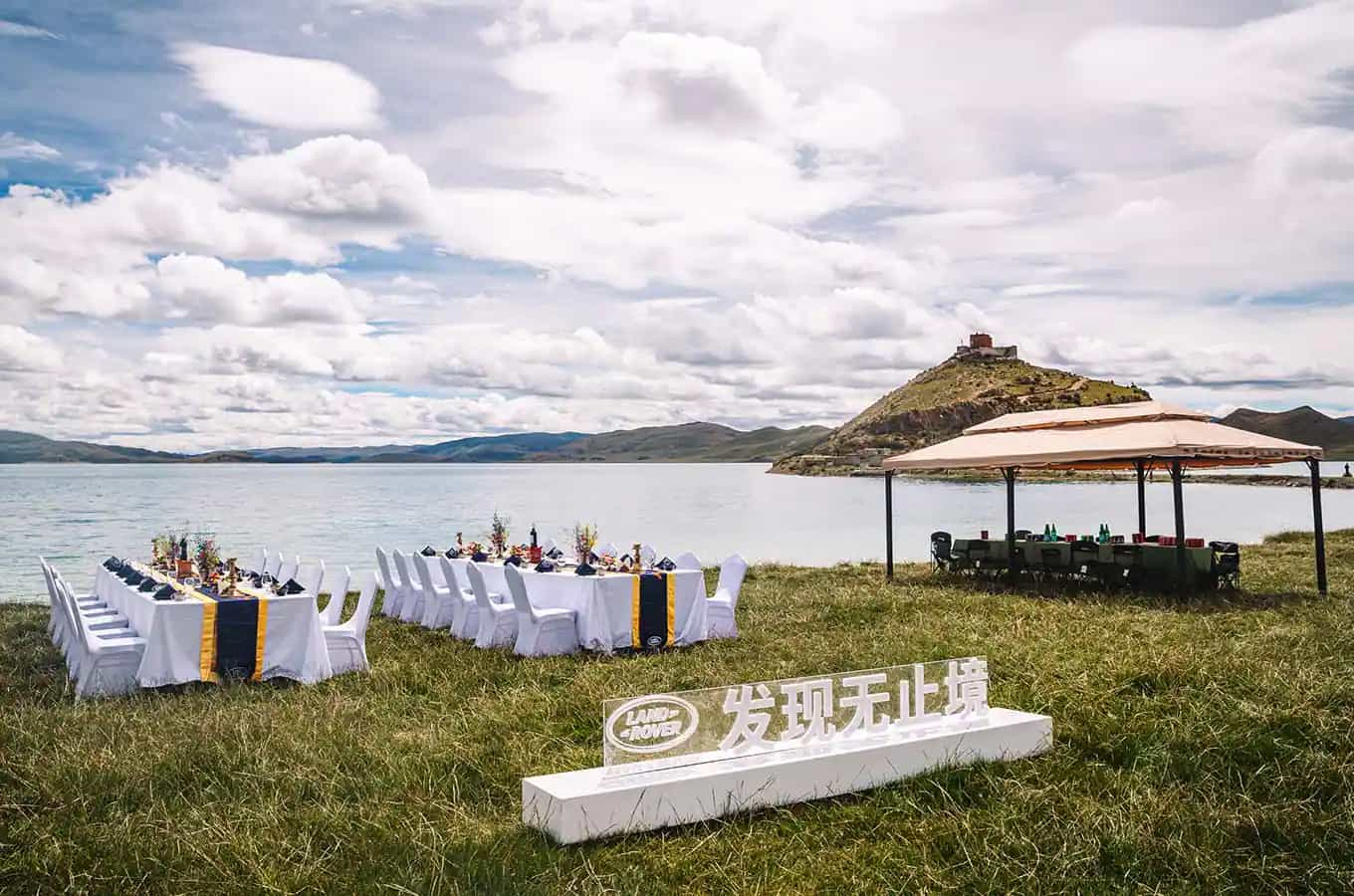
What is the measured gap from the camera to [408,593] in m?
12.9

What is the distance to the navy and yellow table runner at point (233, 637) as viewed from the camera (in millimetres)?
8477

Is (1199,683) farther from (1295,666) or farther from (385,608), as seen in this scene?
(385,608)

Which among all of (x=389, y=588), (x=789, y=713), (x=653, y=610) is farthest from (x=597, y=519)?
(x=789, y=713)

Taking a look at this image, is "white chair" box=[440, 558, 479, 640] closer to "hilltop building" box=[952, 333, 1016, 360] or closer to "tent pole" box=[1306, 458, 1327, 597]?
"tent pole" box=[1306, 458, 1327, 597]

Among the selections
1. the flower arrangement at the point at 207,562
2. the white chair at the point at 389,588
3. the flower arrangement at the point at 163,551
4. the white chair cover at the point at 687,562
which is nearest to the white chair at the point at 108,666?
the flower arrangement at the point at 207,562

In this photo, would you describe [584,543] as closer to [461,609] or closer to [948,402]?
[461,609]

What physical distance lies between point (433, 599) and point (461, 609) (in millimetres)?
930

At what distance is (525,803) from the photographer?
520cm

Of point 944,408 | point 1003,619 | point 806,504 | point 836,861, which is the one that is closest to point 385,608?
point 1003,619

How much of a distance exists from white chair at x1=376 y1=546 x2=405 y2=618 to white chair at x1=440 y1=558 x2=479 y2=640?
1849 mm

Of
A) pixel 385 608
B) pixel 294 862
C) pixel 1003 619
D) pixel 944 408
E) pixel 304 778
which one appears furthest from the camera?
pixel 944 408

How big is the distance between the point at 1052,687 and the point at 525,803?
374cm

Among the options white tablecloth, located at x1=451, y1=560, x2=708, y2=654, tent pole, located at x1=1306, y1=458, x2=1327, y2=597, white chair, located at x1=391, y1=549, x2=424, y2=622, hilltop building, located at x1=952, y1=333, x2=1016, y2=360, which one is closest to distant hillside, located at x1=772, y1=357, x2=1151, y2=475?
hilltop building, located at x1=952, y1=333, x2=1016, y2=360

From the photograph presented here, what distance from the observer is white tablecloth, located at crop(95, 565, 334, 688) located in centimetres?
826
